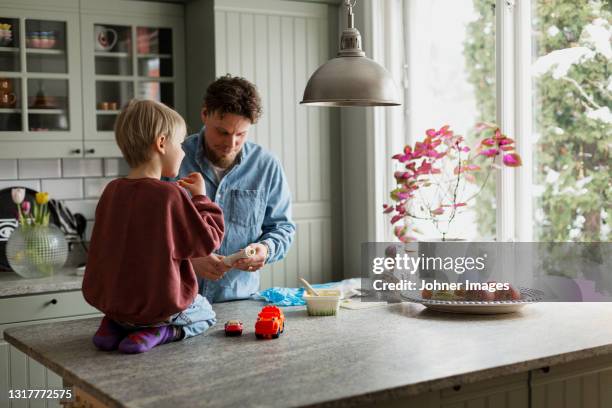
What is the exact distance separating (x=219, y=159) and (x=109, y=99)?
140cm

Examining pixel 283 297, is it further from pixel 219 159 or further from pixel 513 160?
pixel 513 160

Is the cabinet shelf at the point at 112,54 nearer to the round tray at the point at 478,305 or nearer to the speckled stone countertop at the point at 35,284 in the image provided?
the speckled stone countertop at the point at 35,284

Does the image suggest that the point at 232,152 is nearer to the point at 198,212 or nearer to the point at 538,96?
the point at 198,212

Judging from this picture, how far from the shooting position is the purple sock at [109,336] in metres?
2.12

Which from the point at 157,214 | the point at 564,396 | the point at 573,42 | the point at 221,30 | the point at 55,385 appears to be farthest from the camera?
the point at 221,30

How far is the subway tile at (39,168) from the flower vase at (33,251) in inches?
15.3

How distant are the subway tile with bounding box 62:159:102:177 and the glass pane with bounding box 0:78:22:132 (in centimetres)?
44

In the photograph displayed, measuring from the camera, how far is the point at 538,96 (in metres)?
3.44

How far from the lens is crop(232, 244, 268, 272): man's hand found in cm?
255

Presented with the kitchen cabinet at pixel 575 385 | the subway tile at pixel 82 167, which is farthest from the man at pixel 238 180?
the subway tile at pixel 82 167

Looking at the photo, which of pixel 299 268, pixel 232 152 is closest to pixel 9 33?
pixel 232 152

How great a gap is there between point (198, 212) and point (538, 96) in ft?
6.27

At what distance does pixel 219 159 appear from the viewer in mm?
2914

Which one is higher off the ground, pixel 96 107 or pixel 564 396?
pixel 96 107
